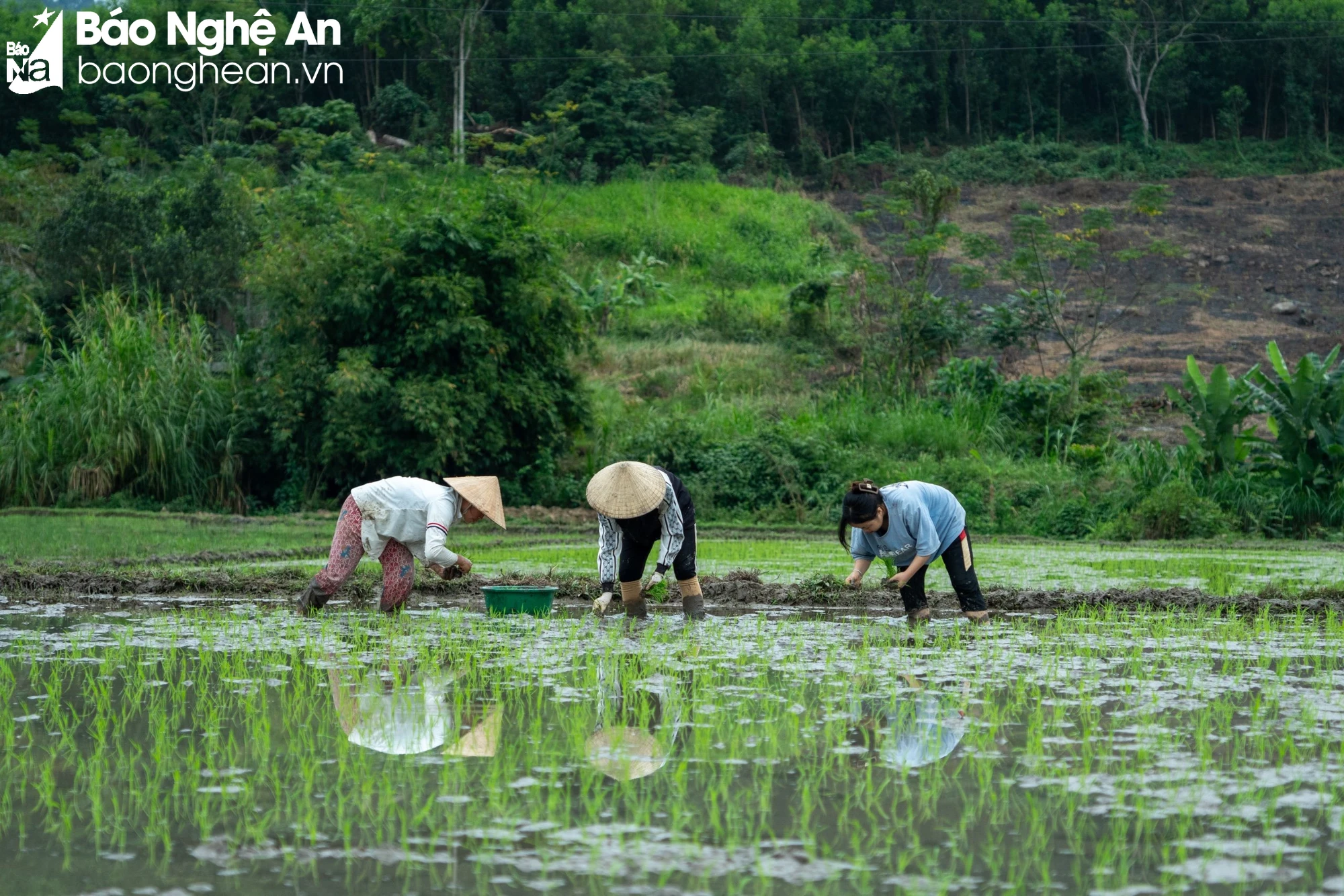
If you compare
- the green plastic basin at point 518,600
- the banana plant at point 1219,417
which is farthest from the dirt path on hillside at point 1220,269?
the green plastic basin at point 518,600

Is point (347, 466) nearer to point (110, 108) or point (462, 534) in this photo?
point (462, 534)

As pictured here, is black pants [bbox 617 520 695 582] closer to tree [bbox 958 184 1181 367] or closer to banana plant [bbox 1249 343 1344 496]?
banana plant [bbox 1249 343 1344 496]

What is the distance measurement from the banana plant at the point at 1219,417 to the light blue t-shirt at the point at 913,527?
10.7 meters

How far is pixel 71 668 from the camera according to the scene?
6.50 m

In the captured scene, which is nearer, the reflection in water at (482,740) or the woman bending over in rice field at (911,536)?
the reflection in water at (482,740)

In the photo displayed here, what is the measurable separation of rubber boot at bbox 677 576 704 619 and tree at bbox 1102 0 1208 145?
43.3m

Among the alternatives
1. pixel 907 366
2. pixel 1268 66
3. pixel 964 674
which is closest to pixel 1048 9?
pixel 1268 66

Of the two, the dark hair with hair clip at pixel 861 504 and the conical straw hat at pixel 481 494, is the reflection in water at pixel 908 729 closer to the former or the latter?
the dark hair with hair clip at pixel 861 504

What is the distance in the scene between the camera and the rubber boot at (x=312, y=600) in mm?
8531

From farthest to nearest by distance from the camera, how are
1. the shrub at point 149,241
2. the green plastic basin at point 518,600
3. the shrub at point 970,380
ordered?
the shrub at point 149,241, the shrub at point 970,380, the green plastic basin at point 518,600

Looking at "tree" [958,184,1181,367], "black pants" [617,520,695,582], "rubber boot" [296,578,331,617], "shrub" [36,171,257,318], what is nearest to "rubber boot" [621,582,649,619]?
"black pants" [617,520,695,582]

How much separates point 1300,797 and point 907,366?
62.6ft

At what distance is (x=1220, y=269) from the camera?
35.5 m

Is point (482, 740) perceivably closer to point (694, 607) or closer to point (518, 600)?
point (518, 600)
